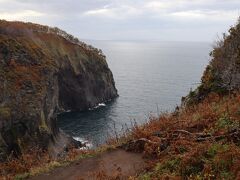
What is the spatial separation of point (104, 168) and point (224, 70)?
645 inches

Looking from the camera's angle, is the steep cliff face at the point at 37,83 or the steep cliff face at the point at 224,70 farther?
the steep cliff face at the point at 37,83

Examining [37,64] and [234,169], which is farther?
[37,64]

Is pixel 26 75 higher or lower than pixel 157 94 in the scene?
higher

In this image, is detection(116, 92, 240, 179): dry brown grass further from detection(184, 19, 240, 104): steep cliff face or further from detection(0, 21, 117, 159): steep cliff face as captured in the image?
detection(0, 21, 117, 159): steep cliff face

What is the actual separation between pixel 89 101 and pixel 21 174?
293ft

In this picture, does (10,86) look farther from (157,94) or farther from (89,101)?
(157,94)

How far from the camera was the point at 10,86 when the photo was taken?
60844 millimetres

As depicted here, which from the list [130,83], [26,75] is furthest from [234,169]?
[130,83]

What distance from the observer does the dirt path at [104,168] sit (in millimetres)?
15586

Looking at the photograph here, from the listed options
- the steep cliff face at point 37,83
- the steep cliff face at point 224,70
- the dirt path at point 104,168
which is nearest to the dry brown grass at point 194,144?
the dirt path at point 104,168

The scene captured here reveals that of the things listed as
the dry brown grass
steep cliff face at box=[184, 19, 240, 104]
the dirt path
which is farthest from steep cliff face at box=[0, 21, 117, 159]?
the dry brown grass

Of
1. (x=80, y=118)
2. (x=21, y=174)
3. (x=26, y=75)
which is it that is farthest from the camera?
(x=80, y=118)

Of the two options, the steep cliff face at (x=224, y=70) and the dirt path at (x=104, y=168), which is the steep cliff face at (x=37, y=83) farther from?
the dirt path at (x=104, y=168)

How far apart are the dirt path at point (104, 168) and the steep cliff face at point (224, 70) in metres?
12.2
